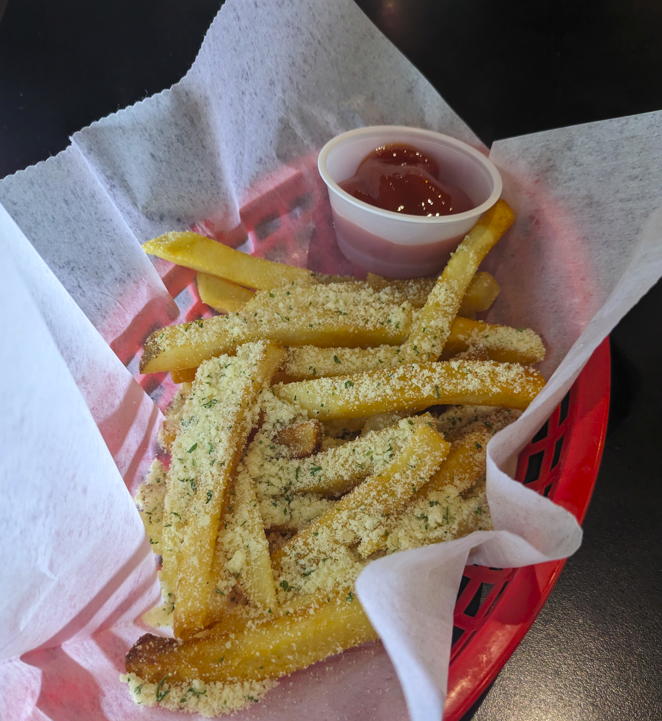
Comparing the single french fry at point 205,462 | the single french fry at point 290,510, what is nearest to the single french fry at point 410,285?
the single french fry at point 205,462

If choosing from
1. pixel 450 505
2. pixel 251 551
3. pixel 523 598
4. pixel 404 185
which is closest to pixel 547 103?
pixel 404 185

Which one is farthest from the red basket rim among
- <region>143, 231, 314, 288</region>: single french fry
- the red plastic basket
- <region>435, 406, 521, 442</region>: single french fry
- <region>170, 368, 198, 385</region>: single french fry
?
<region>170, 368, 198, 385</region>: single french fry

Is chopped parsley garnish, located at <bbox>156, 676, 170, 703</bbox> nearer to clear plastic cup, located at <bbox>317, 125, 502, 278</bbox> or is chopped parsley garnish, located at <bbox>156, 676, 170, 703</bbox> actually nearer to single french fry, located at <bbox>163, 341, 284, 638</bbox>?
single french fry, located at <bbox>163, 341, 284, 638</bbox>

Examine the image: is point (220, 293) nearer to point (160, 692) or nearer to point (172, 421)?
point (172, 421)

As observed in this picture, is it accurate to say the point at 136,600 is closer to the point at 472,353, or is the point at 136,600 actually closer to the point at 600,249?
the point at 472,353

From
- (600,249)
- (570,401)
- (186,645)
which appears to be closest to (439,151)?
(600,249)

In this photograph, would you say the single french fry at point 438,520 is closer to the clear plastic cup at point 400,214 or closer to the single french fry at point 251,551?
the single french fry at point 251,551
